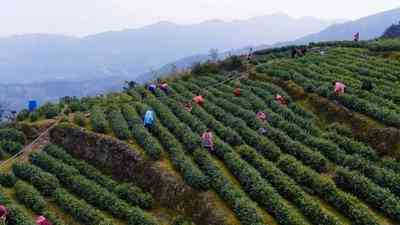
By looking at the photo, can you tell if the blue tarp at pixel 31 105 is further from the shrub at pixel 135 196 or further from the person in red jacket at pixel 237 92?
the shrub at pixel 135 196

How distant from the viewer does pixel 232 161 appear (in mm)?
21000

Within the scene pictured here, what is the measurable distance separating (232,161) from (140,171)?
14.6 ft

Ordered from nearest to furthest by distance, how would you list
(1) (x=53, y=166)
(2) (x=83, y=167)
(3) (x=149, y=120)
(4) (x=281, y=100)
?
(1) (x=53, y=166) < (2) (x=83, y=167) < (3) (x=149, y=120) < (4) (x=281, y=100)

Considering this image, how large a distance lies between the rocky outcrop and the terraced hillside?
2.2 inches

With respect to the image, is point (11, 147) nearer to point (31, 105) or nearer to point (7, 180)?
point (7, 180)

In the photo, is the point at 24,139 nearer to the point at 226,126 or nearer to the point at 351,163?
the point at 226,126

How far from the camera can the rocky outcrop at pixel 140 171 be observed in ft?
62.3

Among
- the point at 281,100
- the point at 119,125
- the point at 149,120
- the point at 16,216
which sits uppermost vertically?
the point at 281,100

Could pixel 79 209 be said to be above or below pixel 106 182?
below

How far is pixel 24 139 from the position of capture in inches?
1063

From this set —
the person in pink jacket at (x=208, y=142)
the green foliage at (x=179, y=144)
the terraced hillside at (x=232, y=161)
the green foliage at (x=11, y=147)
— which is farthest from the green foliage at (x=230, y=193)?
the green foliage at (x=11, y=147)

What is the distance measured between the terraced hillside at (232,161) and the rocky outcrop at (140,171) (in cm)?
5

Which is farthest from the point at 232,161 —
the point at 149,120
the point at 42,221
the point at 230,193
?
the point at 42,221

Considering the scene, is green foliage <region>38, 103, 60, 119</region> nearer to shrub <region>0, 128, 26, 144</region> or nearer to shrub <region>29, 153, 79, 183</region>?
shrub <region>0, 128, 26, 144</region>
